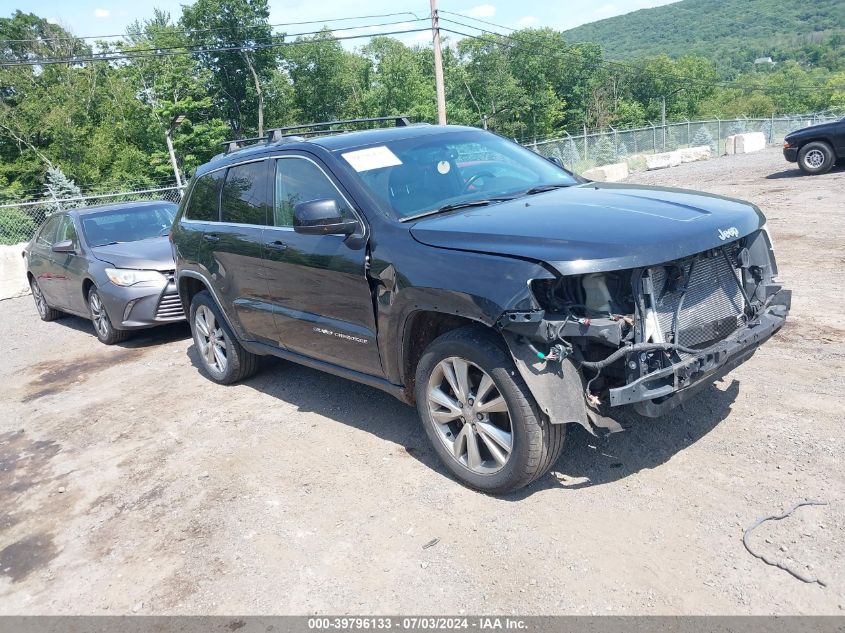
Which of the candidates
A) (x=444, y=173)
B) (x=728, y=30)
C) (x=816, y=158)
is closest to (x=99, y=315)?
(x=444, y=173)

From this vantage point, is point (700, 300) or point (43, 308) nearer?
point (700, 300)

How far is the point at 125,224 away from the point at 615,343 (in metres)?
7.66

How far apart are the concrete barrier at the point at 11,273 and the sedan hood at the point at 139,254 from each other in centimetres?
645

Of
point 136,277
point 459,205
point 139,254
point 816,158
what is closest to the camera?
point 459,205

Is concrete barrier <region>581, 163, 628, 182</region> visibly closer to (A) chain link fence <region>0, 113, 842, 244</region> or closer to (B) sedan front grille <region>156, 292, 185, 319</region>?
(A) chain link fence <region>0, 113, 842, 244</region>

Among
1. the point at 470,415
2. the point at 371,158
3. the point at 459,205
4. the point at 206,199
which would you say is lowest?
the point at 470,415

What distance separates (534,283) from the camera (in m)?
3.28

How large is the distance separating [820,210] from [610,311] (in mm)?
9947

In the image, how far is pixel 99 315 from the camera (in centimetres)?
848

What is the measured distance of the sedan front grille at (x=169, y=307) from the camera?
785 centimetres

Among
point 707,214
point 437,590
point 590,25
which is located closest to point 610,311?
point 707,214

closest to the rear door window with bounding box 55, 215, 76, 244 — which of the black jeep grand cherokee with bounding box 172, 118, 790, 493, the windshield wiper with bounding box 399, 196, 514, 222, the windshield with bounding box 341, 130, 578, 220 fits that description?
the black jeep grand cherokee with bounding box 172, 118, 790, 493

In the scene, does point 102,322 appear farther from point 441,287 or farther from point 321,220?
point 441,287

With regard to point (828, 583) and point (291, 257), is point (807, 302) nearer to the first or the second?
point (828, 583)
